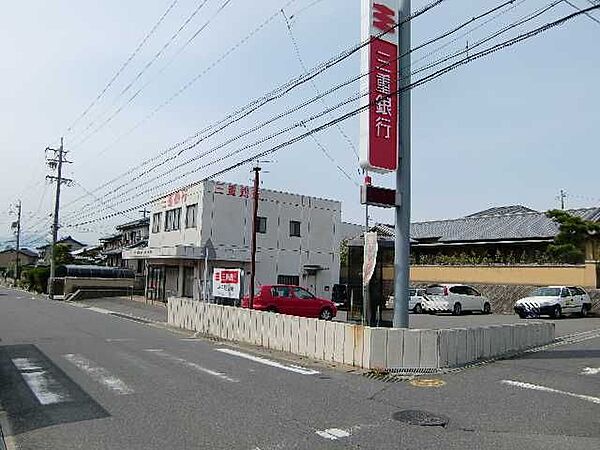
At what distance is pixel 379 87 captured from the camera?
14.2 metres

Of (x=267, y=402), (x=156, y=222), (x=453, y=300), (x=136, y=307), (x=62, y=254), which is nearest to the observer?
(x=267, y=402)

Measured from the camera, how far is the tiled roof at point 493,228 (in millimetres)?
35219

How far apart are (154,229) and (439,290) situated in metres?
20.6

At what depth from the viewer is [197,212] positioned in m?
34.1

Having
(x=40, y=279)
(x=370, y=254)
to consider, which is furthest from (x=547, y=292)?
(x=40, y=279)

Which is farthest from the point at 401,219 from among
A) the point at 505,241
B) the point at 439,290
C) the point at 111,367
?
the point at 505,241

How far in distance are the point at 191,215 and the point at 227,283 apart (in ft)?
44.8

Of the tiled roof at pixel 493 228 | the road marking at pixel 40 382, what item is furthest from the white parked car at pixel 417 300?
the road marking at pixel 40 382

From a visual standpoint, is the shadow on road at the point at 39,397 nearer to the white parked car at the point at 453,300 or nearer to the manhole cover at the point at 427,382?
the manhole cover at the point at 427,382

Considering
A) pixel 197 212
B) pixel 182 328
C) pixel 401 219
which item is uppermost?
pixel 197 212

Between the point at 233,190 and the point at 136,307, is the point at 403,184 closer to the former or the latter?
the point at 233,190

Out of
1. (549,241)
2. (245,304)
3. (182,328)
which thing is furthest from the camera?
(549,241)

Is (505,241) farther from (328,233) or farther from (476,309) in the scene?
(328,233)

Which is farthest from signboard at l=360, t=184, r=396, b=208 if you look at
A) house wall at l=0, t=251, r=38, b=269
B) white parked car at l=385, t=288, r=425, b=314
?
house wall at l=0, t=251, r=38, b=269
